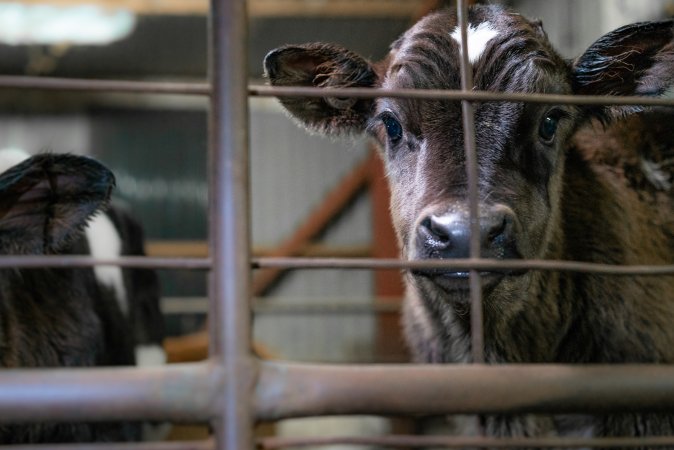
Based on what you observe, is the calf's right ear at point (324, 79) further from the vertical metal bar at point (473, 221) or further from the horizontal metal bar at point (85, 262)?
the horizontal metal bar at point (85, 262)

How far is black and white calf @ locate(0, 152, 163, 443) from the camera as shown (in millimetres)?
2180

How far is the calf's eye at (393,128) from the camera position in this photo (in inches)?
93.3

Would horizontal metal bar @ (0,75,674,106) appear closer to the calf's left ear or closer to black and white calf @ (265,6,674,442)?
black and white calf @ (265,6,674,442)

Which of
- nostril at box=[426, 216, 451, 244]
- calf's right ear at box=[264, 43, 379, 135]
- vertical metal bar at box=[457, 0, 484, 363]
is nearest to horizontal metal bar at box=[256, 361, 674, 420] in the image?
vertical metal bar at box=[457, 0, 484, 363]

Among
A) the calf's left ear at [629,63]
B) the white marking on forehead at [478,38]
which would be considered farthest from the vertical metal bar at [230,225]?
the calf's left ear at [629,63]

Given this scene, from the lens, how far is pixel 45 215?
2307mm

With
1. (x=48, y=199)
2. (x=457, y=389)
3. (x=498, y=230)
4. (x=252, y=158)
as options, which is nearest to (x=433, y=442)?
(x=457, y=389)

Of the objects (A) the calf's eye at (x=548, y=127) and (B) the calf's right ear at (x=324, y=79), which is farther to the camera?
(B) the calf's right ear at (x=324, y=79)

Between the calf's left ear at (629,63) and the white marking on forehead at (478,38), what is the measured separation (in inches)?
Answer: 12.4

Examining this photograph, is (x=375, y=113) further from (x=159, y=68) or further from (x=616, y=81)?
(x=159, y=68)

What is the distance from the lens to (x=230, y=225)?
4.00 ft

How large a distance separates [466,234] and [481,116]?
451 mm

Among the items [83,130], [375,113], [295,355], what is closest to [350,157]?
[295,355]

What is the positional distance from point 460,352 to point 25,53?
24.1 feet
